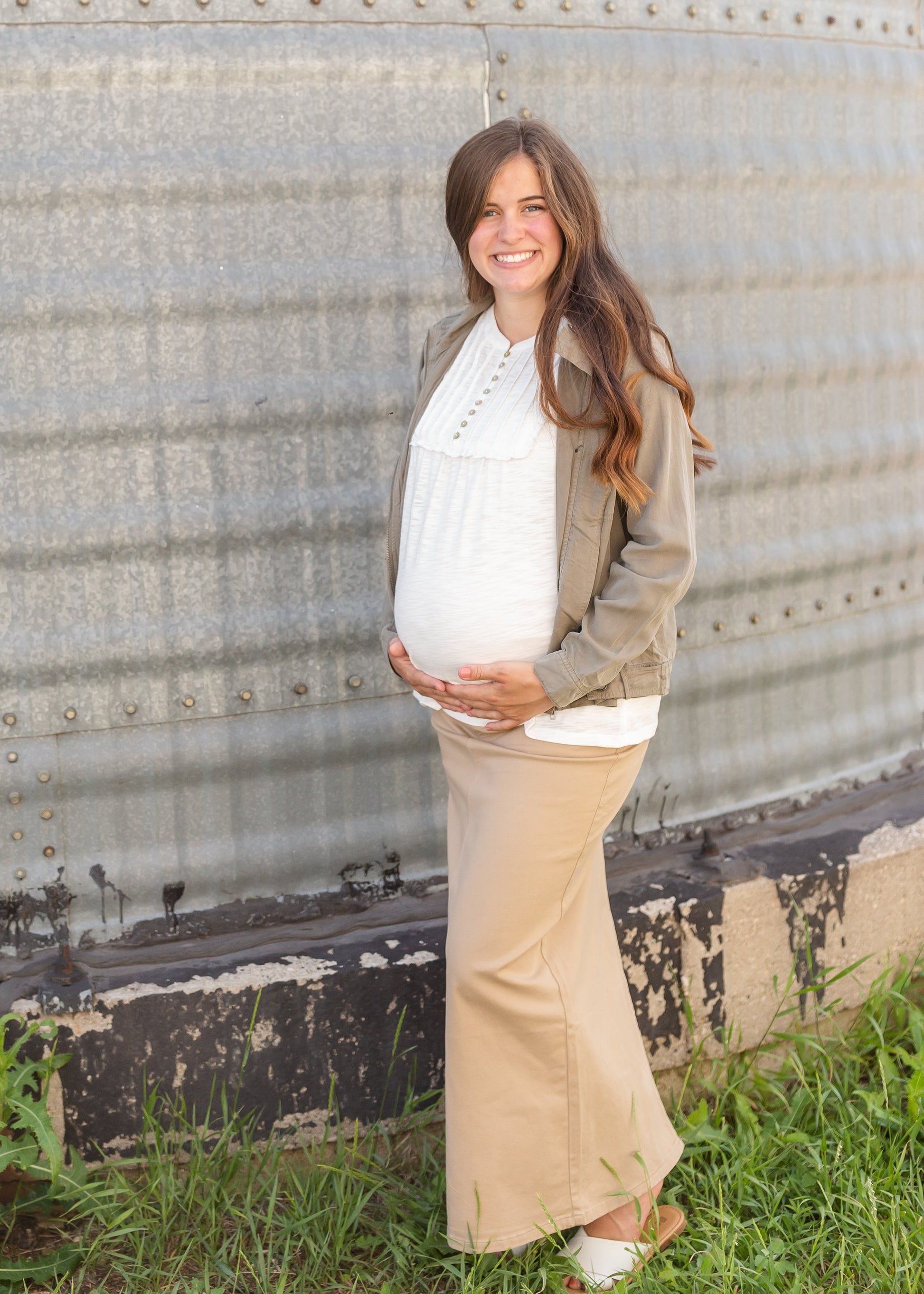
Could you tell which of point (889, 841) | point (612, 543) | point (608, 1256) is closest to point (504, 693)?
point (612, 543)

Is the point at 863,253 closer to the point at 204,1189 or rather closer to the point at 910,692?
the point at 910,692

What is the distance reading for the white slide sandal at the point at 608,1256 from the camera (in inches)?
105

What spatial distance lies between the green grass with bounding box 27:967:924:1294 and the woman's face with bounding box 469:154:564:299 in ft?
6.16

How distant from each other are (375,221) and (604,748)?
4.47 feet

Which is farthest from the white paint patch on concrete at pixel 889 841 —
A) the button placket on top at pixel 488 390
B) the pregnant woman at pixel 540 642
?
the button placket on top at pixel 488 390

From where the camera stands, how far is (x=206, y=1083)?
2.93 meters

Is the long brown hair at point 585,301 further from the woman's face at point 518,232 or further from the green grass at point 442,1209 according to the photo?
the green grass at point 442,1209

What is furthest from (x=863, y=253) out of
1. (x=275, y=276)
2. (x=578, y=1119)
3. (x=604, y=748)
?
(x=578, y=1119)

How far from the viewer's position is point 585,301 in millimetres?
2395

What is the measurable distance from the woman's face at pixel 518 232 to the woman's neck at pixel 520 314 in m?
0.05

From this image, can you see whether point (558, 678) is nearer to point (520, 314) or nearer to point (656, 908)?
point (520, 314)

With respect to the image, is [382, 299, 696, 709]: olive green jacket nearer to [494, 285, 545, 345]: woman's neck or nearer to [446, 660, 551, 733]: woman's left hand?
[446, 660, 551, 733]: woman's left hand

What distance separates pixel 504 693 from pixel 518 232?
2.72 ft

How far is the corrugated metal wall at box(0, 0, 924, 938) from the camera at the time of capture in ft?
9.41
